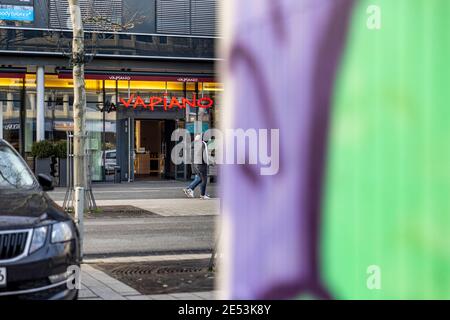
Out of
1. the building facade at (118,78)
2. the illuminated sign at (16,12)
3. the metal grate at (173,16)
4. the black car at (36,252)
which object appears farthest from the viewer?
the metal grate at (173,16)

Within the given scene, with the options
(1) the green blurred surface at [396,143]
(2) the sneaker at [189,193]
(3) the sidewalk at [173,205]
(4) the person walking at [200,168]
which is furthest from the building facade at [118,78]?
(1) the green blurred surface at [396,143]

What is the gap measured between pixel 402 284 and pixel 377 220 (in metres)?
0.24

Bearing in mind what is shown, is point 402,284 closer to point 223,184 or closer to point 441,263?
point 441,263

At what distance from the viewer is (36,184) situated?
6.89m

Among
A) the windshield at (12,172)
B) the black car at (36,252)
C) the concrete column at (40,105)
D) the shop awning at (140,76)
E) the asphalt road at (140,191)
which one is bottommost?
the asphalt road at (140,191)

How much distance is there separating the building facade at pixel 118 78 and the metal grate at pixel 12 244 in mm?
20008

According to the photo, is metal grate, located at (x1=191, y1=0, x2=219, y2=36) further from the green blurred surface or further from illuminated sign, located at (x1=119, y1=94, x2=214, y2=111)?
the green blurred surface

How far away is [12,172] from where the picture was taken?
6828 mm

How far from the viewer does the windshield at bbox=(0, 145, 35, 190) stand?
21.5 ft

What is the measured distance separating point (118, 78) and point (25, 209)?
21.3m

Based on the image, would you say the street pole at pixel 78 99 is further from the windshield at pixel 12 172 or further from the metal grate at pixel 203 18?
the metal grate at pixel 203 18

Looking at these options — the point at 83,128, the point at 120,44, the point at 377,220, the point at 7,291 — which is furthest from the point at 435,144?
→ the point at 120,44

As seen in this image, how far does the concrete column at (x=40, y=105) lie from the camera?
25359mm
